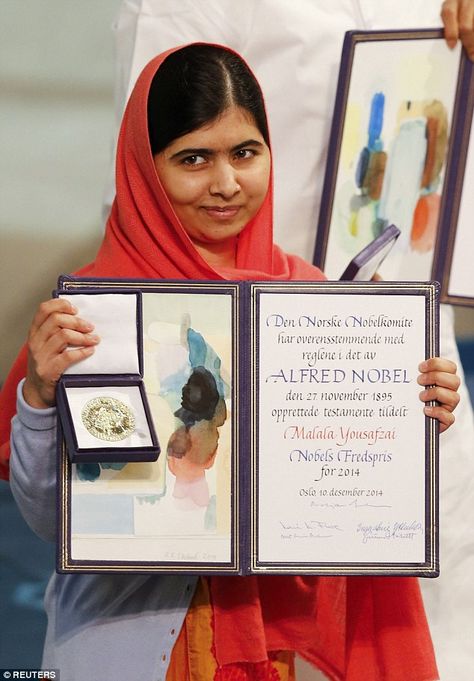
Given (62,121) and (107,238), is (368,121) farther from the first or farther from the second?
(62,121)

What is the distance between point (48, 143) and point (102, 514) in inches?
98.1

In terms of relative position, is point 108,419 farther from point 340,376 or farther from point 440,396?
point 440,396

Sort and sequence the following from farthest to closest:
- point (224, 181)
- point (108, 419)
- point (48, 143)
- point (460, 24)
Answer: point (48, 143)
point (460, 24)
point (224, 181)
point (108, 419)

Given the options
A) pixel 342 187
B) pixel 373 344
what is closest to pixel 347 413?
pixel 373 344

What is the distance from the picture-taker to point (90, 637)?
1.56 m

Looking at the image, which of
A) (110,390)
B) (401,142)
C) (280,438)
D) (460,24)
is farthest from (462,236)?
(110,390)

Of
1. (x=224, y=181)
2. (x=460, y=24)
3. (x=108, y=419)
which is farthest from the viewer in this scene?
(x=460, y=24)

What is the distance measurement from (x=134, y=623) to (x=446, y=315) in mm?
1152

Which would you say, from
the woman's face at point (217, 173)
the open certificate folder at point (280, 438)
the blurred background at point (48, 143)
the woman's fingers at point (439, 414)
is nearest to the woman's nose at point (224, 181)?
the woman's face at point (217, 173)

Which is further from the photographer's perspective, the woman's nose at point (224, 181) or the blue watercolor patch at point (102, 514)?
the woman's nose at point (224, 181)

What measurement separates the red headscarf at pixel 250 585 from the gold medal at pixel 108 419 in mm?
222

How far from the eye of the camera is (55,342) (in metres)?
1.44

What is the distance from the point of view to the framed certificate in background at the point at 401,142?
234cm
